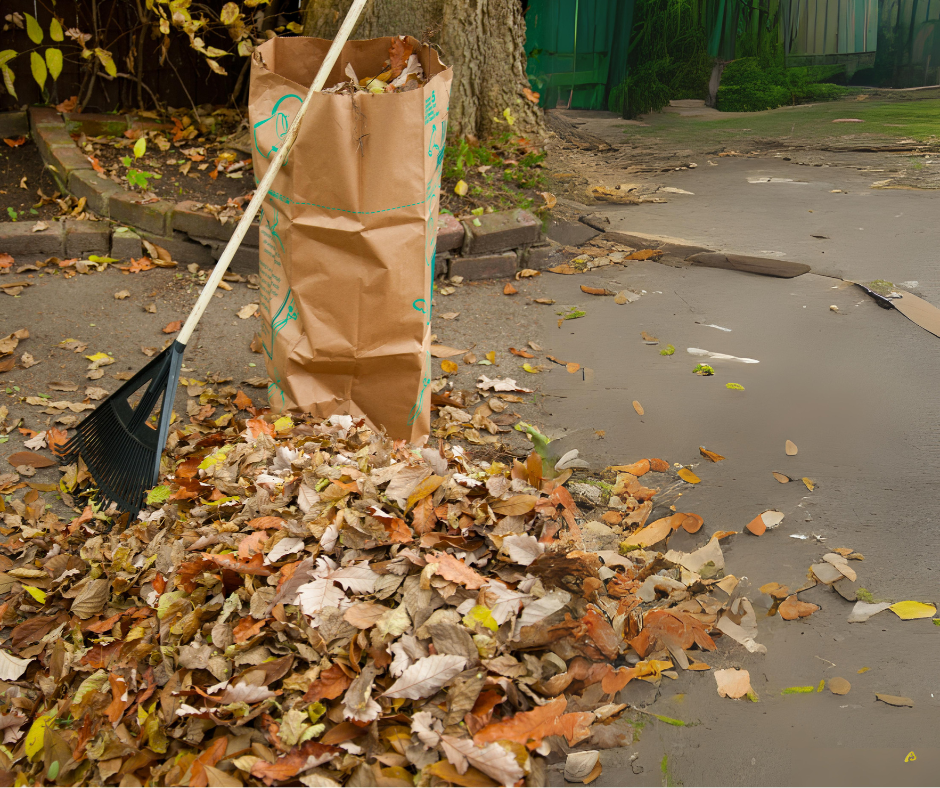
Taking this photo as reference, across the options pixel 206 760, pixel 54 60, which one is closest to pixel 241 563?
pixel 206 760

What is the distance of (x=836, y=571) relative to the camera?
1794mm

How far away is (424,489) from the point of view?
5.89ft

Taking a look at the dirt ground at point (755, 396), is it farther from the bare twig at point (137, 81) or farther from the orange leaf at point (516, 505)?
the bare twig at point (137, 81)

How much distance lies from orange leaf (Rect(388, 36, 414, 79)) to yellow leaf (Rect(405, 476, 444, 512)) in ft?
4.19

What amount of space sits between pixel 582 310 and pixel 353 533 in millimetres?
1966

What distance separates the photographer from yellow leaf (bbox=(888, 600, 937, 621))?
5.44 ft

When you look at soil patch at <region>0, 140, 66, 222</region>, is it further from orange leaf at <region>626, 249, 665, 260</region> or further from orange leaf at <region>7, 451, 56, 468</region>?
orange leaf at <region>626, 249, 665, 260</region>

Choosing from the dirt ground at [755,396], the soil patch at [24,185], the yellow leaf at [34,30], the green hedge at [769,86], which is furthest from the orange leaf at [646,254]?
the yellow leaf at [34,30]

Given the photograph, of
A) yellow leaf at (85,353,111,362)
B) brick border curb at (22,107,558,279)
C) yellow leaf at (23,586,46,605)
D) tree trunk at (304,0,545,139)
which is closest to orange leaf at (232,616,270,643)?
yellow leaf at (23,586,46,605)

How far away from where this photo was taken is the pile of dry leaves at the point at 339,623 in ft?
4.49

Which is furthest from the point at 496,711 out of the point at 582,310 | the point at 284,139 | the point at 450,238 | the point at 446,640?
the point at 450,238

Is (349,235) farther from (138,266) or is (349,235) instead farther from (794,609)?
(138,266)

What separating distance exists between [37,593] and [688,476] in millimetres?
1779

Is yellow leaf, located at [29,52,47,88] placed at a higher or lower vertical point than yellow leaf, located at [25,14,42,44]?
lower
